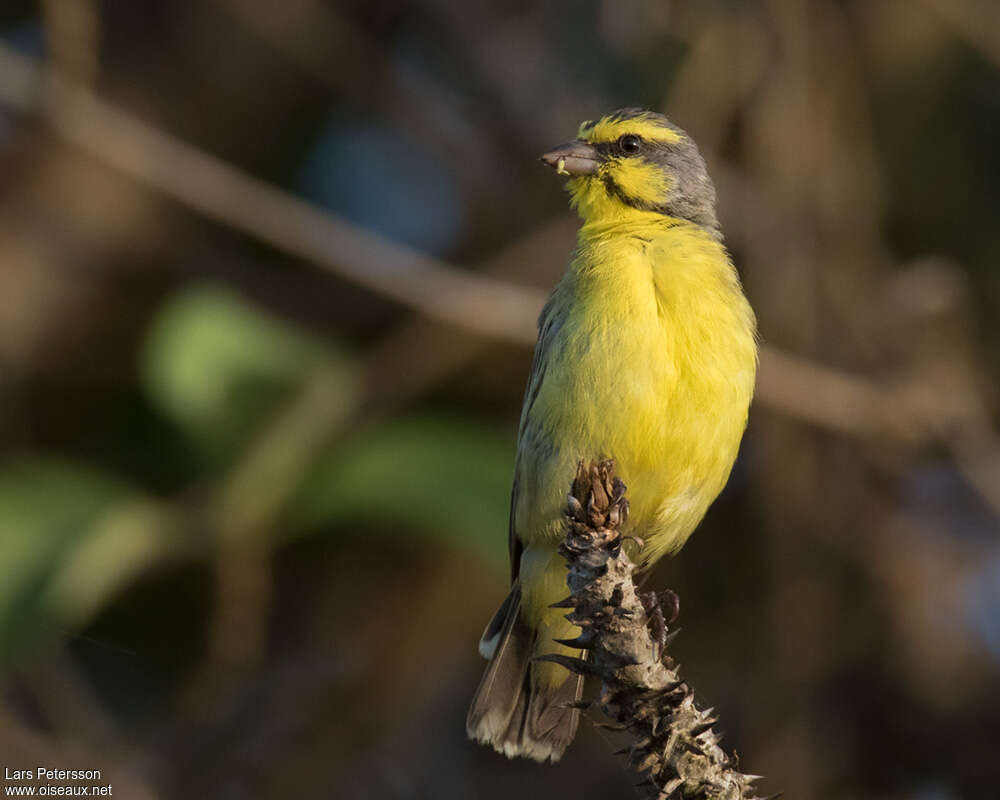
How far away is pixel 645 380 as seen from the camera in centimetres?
385

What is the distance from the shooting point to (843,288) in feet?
20.5

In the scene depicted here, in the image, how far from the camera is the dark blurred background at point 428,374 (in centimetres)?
532

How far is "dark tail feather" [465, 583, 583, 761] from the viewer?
4.24 metres

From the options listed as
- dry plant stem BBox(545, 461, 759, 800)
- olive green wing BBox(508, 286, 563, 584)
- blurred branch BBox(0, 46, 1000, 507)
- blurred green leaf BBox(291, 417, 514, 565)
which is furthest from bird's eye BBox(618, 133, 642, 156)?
dry plant stem BBox(545, 461, 759, 800)

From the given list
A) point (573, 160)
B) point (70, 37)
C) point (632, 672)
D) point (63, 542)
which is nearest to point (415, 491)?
point (63, 542)

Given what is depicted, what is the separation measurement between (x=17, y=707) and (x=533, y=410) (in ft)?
10.0

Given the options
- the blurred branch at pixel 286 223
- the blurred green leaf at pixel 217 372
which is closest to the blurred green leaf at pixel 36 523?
the blurred green leaf at pixel 217 372

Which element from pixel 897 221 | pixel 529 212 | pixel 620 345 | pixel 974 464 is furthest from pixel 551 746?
pixel 897 221

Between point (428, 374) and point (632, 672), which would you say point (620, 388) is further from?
point (428, 374)

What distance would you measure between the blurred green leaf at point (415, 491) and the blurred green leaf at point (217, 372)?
0.34 m

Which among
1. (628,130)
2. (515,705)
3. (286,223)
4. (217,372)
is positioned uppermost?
(286,223)

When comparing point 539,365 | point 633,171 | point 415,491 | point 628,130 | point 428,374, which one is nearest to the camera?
point 539,365

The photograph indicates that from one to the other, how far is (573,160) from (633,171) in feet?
0.65

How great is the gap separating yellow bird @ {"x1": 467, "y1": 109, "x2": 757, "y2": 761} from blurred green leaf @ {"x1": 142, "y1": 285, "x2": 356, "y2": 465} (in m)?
1.33
